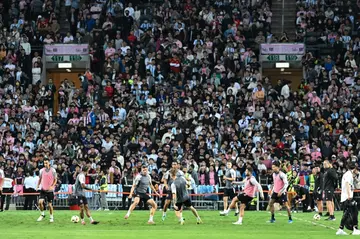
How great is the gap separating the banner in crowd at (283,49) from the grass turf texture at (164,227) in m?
14.8

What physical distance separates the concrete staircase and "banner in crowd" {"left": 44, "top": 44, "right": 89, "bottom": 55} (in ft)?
32.9

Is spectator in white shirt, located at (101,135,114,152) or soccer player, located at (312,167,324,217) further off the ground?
spectator in white shirt, located at (101,135,114,152)

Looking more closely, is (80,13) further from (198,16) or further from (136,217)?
(136,217)

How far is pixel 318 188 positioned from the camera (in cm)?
3547

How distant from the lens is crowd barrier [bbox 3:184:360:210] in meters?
40.0

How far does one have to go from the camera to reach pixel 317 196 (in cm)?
3553

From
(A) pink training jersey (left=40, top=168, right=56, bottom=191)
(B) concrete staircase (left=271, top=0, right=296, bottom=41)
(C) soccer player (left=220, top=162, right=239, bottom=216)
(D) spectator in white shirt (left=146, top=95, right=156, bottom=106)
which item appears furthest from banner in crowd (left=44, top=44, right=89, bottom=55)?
(A) pink training jersey (left=40, top=168, right=56, bottom=191)

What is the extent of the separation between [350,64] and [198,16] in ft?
27.0

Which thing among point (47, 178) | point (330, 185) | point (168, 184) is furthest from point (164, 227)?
point (330, 185)

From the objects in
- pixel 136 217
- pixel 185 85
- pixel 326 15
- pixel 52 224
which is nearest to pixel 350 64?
pixel 326 15

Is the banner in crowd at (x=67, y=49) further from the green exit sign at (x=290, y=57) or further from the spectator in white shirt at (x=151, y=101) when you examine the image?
the green exit sign at (x=290, y=57)

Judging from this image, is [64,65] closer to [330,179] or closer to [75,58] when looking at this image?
[75,58]

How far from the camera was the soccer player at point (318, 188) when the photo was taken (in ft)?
116

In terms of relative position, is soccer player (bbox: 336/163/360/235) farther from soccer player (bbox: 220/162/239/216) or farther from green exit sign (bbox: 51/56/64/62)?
green exit sign (bbox: 51/56/64/62)
